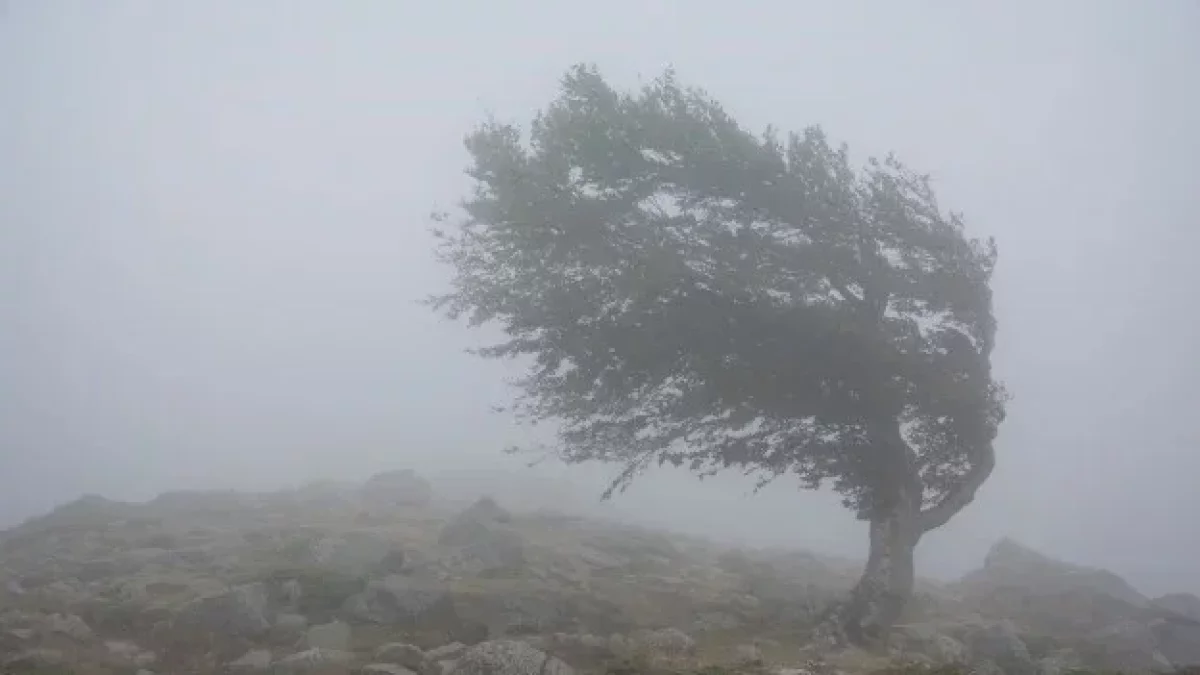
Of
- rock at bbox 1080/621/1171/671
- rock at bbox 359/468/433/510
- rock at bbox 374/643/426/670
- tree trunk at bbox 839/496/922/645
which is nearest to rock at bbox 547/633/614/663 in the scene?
rock at bbox 374/643/426/670

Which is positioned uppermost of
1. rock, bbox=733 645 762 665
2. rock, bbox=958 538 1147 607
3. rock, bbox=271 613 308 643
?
rock, bbox=958 538 1147 607

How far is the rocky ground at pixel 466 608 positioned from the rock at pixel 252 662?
0.06 metres

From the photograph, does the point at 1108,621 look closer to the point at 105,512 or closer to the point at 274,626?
the point at 274,626

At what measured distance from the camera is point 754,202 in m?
22.3

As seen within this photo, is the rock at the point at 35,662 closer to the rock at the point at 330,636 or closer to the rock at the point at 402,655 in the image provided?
the rock at the point at 330,636

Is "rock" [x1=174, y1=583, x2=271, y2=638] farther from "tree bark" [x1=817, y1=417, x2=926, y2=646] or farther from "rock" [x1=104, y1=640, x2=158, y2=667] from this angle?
"tree bark" [x1=817, y1=417, x2=926, y2=646]

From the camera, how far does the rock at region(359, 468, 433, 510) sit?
4244 centimetres

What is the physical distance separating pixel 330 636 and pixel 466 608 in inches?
134

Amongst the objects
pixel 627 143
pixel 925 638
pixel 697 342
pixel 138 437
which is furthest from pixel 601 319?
pixel 138 437

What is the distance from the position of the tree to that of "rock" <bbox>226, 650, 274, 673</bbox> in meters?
10.7

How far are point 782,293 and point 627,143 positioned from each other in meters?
6.61

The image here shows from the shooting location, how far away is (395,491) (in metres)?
47.6

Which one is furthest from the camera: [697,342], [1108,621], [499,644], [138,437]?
[138,437]

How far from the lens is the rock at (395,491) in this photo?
42.4 m
